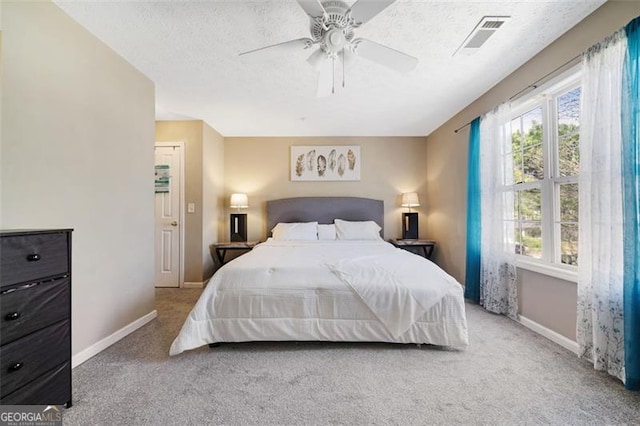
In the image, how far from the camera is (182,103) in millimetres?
3125

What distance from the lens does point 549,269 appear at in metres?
2.16

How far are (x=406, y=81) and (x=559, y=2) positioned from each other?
1171mm

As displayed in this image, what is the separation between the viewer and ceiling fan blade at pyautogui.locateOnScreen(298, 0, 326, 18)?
140 centimetres

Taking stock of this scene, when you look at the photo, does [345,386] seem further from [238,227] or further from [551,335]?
[238,227]

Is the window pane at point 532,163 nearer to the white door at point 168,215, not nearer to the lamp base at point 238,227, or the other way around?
the lamp base at point 238,227

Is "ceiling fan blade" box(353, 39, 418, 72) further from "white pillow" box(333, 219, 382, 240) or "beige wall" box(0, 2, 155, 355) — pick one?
"white pillow" box(333, 219, 382, 240)

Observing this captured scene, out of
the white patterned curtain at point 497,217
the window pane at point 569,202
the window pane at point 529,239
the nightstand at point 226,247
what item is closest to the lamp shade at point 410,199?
the white patterned curtain at point 497,217

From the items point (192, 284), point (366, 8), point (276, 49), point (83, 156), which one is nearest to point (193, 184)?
point (192, 284)

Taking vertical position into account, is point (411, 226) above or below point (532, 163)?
below

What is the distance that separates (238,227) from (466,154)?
358 centimetres

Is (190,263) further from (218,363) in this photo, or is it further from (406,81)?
(406,81)

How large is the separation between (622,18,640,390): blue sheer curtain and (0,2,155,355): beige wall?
3539mm

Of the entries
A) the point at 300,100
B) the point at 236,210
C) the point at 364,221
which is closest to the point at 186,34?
the point at 300,100

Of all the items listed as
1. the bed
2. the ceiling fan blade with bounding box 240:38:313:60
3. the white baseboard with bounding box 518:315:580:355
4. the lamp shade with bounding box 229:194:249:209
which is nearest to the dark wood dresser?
the bed
